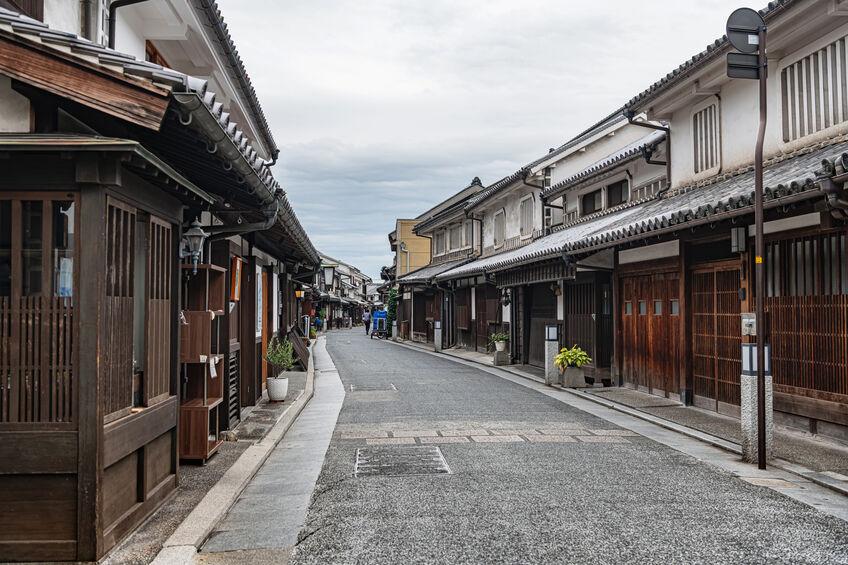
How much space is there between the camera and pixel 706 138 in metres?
14.4

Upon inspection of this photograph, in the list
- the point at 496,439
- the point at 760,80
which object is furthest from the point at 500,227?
the point at 760,80

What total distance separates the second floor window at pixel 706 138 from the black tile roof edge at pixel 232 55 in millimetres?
9750

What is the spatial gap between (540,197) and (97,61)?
2136 centimetres

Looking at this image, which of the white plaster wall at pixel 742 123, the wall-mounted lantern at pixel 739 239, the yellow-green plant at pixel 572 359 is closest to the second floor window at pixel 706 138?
the white plaster wall at pixel 742 123

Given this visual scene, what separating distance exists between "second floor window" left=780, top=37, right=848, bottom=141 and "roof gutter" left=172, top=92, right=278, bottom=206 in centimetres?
914

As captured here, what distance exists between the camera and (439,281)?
108ft

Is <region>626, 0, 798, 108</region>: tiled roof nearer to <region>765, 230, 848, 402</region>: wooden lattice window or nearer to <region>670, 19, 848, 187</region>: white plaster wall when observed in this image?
<region>670, 19, 848, 187</region>: white plaster wall

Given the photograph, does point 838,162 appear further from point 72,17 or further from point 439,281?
point 439,281

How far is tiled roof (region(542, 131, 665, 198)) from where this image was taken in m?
17.1

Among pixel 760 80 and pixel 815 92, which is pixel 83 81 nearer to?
pixel 760 80

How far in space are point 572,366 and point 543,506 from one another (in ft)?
35.9

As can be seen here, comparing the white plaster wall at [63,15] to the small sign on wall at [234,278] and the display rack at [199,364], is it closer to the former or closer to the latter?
the display rack at [199,364]

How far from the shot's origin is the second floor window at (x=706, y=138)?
46.1 feet

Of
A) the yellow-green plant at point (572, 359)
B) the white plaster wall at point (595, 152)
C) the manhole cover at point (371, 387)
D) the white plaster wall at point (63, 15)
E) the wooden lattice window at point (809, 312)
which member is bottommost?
the manhole cover at point (371, 387)
